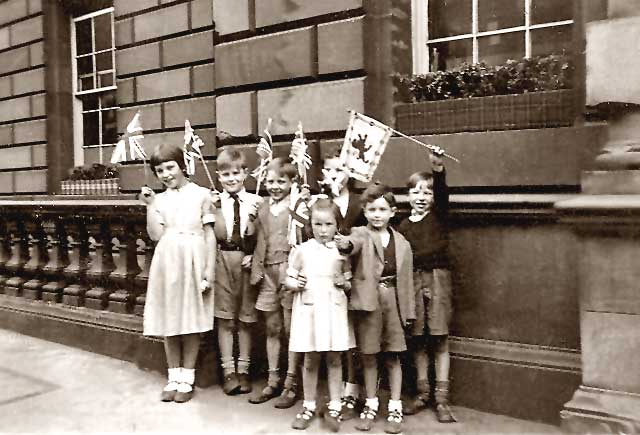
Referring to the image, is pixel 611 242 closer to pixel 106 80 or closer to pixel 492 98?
pixel 492 98

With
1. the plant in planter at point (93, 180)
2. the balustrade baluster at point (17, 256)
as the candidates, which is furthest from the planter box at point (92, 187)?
the balustrade baluster at point (17, 256)

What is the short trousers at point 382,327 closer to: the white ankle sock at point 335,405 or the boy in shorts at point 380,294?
the boy in shorts at point 380,294

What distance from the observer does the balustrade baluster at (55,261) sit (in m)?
6.39

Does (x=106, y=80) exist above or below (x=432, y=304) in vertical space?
above

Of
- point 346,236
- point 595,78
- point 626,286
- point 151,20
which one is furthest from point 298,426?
point 151,20

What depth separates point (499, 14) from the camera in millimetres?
5266

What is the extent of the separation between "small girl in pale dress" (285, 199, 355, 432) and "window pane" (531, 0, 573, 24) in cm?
252

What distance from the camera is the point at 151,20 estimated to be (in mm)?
8055

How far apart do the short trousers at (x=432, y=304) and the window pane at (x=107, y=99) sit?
709 centimetres

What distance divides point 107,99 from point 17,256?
369 centimetres

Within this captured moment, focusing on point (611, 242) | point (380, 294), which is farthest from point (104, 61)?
point (611, 242)

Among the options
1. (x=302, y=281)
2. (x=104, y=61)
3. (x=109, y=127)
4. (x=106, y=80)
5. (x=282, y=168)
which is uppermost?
(x=104, y=61)

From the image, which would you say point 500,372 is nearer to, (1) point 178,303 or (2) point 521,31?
(1) point 178,303

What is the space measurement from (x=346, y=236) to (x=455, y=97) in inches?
76.3
